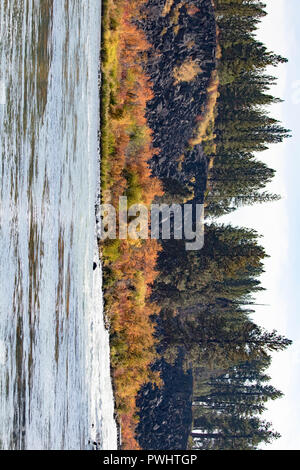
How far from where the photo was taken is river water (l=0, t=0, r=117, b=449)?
15.4m

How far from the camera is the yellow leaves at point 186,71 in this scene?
36.0 metres

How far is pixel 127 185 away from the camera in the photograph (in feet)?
96.8

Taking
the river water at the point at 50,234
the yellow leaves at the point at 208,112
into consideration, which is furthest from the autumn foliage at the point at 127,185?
the yellow leaves at the point at 208,112

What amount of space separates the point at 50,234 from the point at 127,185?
11.1 m

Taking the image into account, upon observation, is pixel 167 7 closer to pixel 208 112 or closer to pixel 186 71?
pixel 186 71

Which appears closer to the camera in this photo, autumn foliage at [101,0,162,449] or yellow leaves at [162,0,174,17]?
autumn foliage at [101,0,162,449]

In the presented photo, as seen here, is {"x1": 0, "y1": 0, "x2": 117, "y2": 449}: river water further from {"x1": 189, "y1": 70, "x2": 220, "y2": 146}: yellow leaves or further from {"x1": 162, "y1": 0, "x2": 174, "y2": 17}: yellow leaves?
{"x1": 189, "y1": 70, "x2": 220, "y2": 146}: yellow leaves

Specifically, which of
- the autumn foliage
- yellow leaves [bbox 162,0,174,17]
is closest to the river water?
the autumn foliage

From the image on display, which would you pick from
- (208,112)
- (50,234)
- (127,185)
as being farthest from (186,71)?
(50,234)

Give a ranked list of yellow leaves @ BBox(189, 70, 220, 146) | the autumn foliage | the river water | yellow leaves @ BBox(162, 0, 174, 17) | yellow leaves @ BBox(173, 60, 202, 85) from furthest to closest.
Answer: yellow leaves @ BBox(189, 70, 220, 146)
yellow leaves @ BBox(173, 60, 202, 85)
yellow leaves @ BBox(162, 0, 174, 17)
the autumn foliage
the river water

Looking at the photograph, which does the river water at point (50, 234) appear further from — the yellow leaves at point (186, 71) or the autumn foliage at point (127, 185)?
the yellow leaves at point (186, 71)

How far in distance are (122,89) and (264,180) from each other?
66.5ft

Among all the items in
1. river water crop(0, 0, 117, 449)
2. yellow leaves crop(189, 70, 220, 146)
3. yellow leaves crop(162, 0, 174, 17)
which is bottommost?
river water crop(0, 0, 117, 449)

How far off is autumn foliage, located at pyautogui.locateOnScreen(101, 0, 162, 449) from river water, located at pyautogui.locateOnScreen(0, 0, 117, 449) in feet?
3.93
